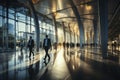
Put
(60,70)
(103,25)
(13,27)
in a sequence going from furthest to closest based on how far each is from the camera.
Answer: (13,27)
(103,25)
(60,70)

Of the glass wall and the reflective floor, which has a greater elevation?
the glass wall

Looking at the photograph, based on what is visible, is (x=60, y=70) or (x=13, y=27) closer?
(x=60, y=70)

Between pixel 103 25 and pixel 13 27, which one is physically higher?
pixel 13 27

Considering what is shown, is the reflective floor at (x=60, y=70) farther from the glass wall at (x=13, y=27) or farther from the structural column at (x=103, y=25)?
the glass wall at (x=13, y=27)

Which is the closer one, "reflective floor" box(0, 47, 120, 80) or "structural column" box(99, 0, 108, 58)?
"reflective floor" box(0, 47, 120, 80)

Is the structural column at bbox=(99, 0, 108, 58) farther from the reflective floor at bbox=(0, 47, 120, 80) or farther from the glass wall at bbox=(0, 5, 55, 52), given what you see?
the glass wall at bbox=(0, 5, 55, 52)

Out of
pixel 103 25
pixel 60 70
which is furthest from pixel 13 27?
pixel 60 70

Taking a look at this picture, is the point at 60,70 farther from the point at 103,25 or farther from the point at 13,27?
the point at 13,27

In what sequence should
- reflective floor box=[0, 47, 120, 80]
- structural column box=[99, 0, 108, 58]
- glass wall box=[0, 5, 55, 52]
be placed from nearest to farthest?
reflective floor box=[0, 47, 120, 80] < structural column box=[99, 0, 108, 58] < glass wall box=[0, 5, 55, 52]

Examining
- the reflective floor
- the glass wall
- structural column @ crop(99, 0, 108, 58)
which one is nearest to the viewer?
the reflective floor

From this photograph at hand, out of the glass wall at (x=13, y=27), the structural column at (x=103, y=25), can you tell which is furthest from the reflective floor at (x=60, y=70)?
the glass wall at (x=13, y=27)

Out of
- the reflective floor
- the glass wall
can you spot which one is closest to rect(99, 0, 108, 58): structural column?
the reflective floor

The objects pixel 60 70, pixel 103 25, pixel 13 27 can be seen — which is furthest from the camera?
pixel 13 27

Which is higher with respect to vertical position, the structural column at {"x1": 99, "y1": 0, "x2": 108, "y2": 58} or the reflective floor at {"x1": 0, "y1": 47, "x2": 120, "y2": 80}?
the structural column at {"x1": 99, "y1": 0, "x2": 108, "y2": 58}
